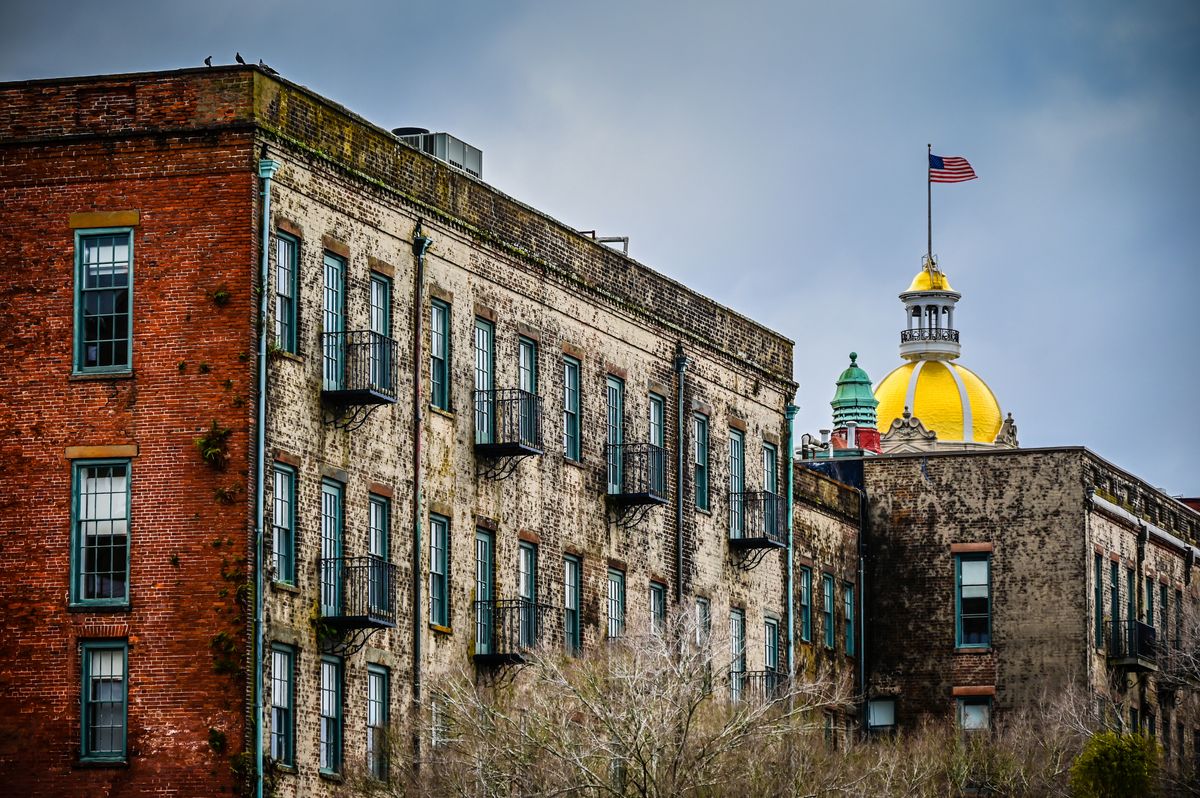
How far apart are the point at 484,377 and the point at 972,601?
80.1ft

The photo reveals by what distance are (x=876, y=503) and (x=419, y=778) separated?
3037 centimetres

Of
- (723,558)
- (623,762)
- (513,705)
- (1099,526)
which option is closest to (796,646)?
(723,558)

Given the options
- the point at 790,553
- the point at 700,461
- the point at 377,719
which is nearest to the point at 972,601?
the point at 790,553

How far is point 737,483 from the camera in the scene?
64.6 meters

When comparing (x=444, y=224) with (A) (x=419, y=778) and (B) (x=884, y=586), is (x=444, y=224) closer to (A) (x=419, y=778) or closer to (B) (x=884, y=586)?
(A) (x=419, y=778)

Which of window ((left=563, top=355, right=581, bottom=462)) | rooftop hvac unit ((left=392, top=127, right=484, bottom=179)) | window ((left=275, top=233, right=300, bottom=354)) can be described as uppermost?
rooftop hvac unit ((left=392, top=127, right=484, bottom=179))

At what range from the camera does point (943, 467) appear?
75.1m

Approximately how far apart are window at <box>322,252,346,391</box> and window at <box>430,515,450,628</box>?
4158mm

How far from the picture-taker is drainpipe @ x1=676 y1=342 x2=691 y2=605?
199 feet

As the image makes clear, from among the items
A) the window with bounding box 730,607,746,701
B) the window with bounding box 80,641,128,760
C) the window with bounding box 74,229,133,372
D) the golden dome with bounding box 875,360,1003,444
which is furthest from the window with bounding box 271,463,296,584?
the golden dome with bounding box 875,360,1003,444

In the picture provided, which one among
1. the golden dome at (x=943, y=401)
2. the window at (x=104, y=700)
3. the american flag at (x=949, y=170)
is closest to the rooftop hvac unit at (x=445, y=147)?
the window at (x=104, y=700)

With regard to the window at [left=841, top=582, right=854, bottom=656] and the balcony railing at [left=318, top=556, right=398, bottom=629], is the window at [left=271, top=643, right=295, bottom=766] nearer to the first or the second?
the balcony railing at [left=318, top=556, right=398, bottom=629]

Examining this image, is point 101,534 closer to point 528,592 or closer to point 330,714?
point 330,714

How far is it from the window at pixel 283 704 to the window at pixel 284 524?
1191 millimetres
